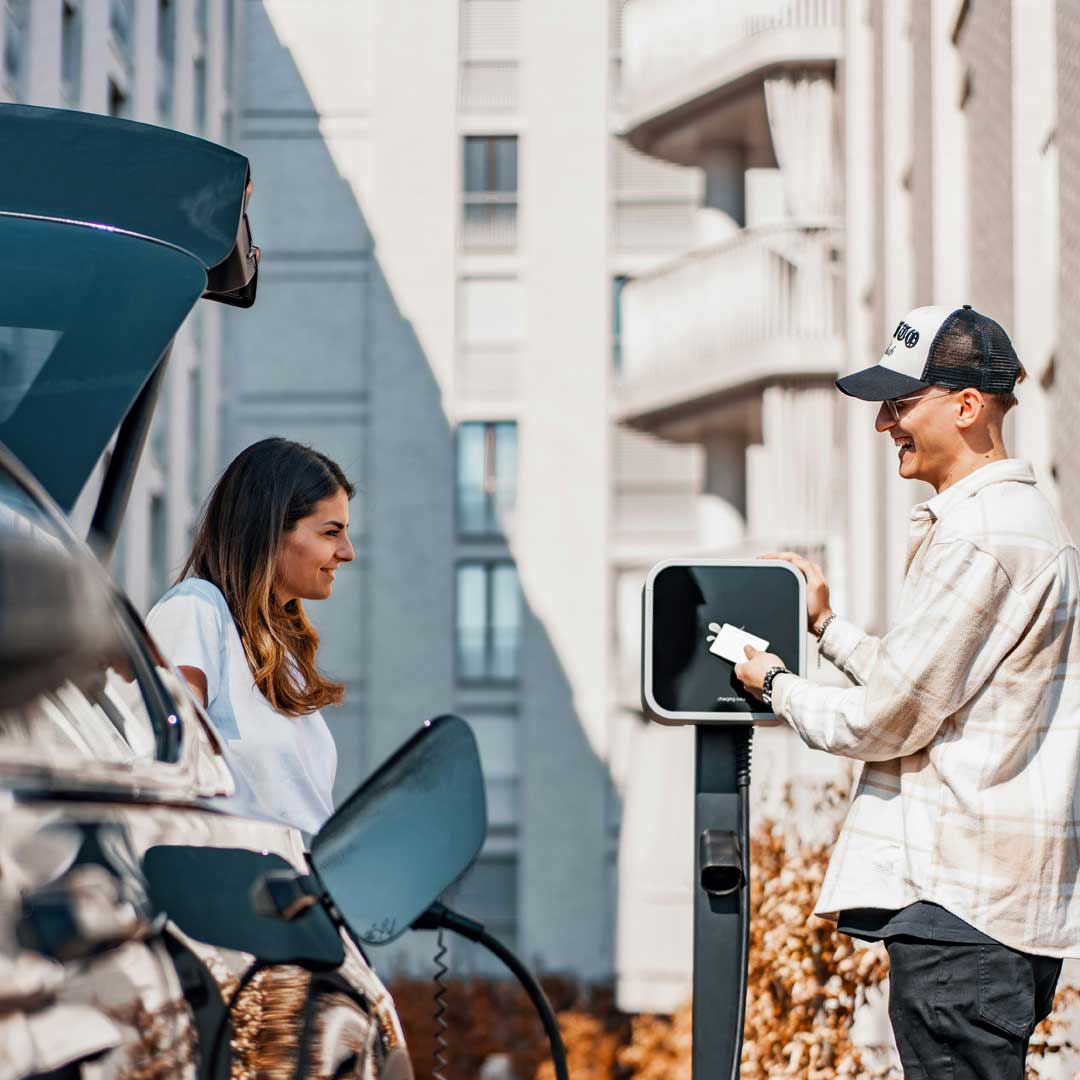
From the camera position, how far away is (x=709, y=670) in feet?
10.5

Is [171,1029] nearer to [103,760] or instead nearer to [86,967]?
[86,967]

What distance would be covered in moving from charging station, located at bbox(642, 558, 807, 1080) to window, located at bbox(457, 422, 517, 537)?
88.6 ft

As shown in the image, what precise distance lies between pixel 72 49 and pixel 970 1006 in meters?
19.7

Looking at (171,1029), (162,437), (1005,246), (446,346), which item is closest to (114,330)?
(171,1029)

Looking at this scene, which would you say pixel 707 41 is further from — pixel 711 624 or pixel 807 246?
pixel 711 624

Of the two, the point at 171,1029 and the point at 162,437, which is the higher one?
the point at 162,437

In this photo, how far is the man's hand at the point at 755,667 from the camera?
10.2 feet

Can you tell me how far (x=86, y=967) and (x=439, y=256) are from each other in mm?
29624

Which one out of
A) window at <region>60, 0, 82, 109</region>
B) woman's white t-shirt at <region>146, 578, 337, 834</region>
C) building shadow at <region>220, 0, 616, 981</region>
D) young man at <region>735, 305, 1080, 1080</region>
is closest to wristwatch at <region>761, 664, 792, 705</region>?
young man at <region>735, 305, 1080, 1080</region>

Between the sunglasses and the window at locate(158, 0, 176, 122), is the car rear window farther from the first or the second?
the window at locate(158, 0, 176, 122)

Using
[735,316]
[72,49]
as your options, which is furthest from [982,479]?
[735,316]

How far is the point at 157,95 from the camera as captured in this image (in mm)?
24719

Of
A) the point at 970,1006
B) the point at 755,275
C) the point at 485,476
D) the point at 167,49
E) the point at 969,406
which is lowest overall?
the point at 970,1006

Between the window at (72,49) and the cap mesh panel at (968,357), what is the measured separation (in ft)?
61.6
